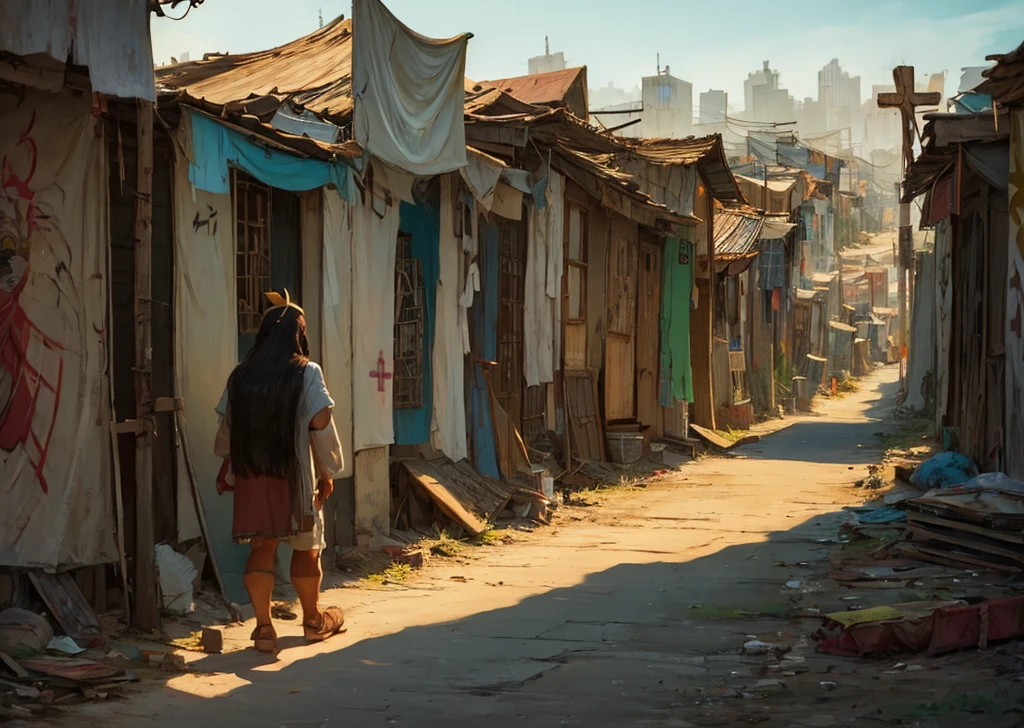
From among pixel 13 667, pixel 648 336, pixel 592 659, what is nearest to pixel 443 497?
pixel 592 659

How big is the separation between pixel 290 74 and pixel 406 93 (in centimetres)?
208

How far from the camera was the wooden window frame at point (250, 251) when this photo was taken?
870 cm

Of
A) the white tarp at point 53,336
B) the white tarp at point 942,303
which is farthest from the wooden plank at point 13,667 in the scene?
the white tarp at point 942,303

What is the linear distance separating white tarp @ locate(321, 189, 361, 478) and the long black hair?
2720 mm

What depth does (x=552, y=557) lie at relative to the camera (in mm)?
10352

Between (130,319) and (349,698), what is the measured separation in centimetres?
295

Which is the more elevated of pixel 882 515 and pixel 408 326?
pixel 408 326

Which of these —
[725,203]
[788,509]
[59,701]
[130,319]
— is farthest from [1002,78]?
[725,203]

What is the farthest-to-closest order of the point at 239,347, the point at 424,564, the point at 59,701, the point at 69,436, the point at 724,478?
1. the point at 724,478
2. the point at 424,564
3. the point at 239,347
4. the point at 69,436
5. the point at 59,701

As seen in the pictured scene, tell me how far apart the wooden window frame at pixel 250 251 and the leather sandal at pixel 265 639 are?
285cm

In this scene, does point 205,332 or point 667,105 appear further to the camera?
point 667,105

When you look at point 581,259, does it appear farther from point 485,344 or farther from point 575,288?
point 485,344

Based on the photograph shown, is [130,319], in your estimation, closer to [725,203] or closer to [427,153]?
A: [427,153]

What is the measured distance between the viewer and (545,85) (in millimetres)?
18797
